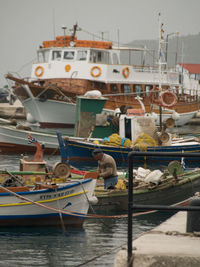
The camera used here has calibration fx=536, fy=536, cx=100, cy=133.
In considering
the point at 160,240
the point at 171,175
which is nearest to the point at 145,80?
the point at 171,175

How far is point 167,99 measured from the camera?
2438cm

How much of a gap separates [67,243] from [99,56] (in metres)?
30.3

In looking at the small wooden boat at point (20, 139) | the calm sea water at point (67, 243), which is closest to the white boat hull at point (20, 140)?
the small wooden boat at point (20, 139)

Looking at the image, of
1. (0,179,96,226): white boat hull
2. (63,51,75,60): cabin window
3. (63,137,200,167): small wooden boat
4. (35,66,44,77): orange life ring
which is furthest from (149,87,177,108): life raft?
(35,66,44,77): orange life ring

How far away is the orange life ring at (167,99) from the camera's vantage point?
2406 centimetres

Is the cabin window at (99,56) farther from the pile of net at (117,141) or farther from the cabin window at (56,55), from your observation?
the pile of net at (117,141)

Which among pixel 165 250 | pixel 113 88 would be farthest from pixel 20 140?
pixel 165 250

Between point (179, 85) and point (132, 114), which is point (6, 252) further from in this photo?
point (179, 85)

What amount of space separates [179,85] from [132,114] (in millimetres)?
22715

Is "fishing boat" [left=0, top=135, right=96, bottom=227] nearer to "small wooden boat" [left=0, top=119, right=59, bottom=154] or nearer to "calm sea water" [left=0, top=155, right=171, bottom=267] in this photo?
"calm sea water" [left=0, top=155, right=171, bottom=267]

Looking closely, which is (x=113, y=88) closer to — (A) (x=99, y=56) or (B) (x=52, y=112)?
(A) (x=99, y=56)

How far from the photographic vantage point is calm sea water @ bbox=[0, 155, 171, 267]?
9922 mm

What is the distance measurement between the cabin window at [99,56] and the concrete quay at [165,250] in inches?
1365

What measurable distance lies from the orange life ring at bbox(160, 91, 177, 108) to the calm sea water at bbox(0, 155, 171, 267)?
36.7 ft
